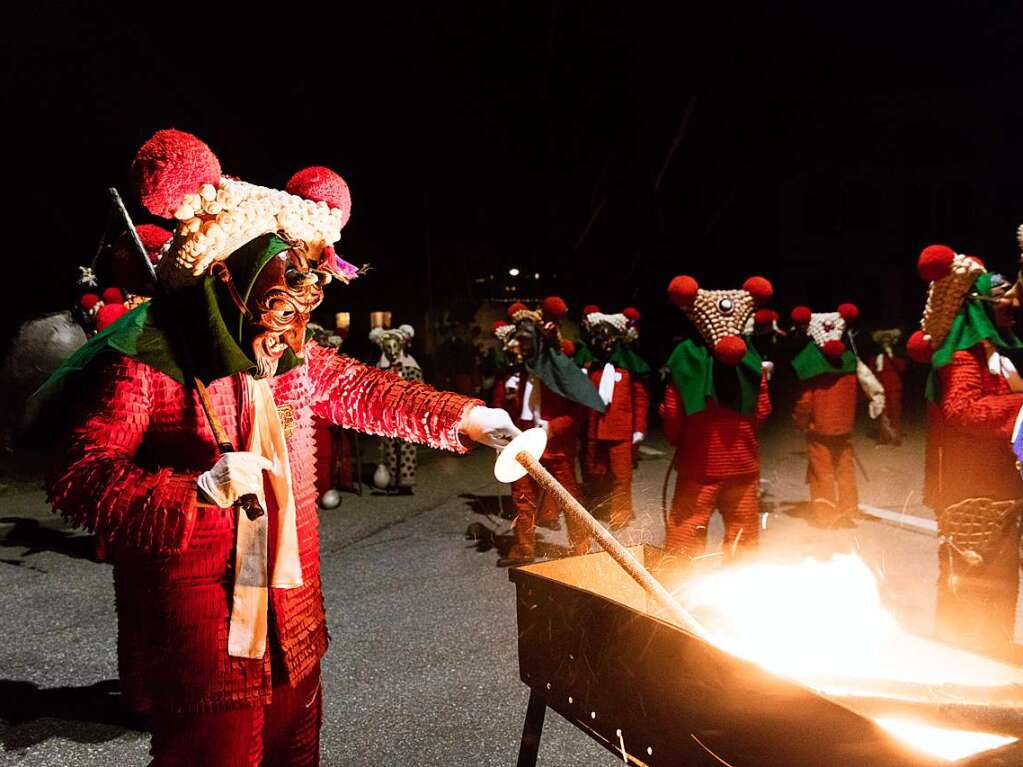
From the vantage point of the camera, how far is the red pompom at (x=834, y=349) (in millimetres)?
6598

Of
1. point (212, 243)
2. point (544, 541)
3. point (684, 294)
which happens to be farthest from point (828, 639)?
point (544, 541)

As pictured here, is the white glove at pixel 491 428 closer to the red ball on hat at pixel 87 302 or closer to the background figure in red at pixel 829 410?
the red ball on hat at pixel 87 302

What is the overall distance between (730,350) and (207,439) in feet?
10.9

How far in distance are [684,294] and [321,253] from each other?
2.85 meters

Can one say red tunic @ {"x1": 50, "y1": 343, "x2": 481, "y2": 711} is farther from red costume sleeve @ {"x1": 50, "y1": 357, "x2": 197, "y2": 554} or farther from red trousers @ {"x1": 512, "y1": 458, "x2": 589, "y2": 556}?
red trousers @ {"x1": 512, "y1": 458, "x2": 589, "y2": 556}

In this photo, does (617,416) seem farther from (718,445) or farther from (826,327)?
(718,445)

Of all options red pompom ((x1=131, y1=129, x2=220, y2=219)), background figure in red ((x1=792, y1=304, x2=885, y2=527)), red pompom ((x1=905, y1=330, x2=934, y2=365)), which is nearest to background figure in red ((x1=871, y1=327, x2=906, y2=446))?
background figure in red ((x1=792, y1=304, x2=885, y2=527))

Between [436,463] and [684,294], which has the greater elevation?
[684,294]

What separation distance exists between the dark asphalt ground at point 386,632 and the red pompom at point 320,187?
84.9 inches

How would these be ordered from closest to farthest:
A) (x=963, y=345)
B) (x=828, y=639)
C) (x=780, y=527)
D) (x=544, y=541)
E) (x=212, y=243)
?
(x=212, y=243) → (x=828, y=639) → (x=963, y=345) → (x=544, y=541) → (x=780, y=527)

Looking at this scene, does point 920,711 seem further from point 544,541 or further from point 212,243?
point 544,541

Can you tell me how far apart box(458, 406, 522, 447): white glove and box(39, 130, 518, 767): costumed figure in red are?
0.57 metres

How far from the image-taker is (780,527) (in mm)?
6770

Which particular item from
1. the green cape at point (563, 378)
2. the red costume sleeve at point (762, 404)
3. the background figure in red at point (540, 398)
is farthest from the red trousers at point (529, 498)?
the red costume sleeve at point (762, 404)
